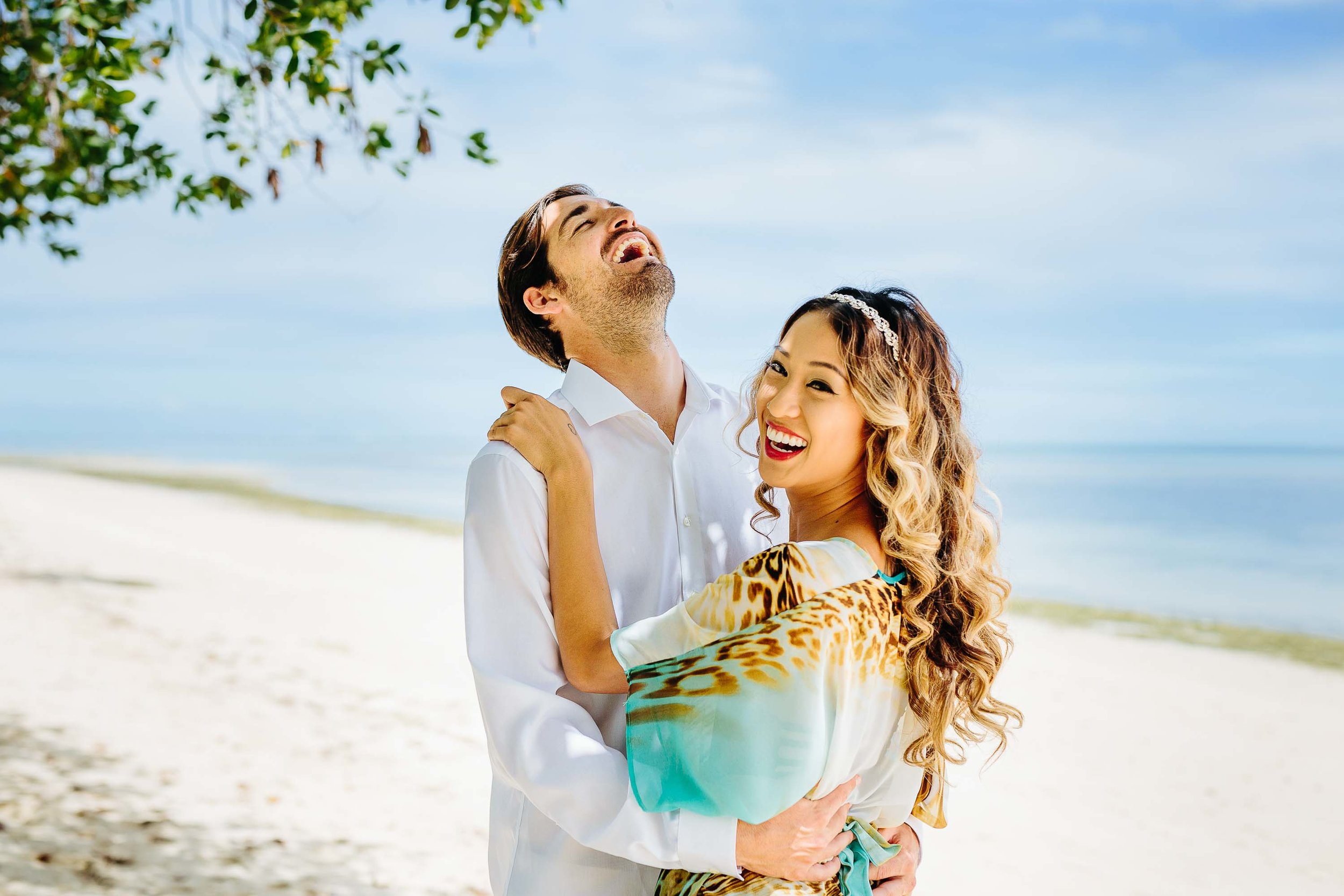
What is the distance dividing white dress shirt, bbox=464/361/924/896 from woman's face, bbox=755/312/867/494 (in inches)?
16.4

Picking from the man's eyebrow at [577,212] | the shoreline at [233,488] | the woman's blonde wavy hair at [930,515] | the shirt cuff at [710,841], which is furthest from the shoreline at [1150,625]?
the shirt cuff at [710,841]

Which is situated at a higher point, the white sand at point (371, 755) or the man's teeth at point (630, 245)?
the man's teeth at point (630, 245)

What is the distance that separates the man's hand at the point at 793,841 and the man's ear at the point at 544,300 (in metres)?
1.39

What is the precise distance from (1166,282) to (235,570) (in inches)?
3850

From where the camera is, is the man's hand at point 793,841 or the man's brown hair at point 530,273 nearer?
the man's hand at point 793,841

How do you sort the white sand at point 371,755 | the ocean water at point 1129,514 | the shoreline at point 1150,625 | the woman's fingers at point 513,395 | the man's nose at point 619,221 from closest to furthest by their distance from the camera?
Result: the woman's fingers at point 513,395
the man's nose at point 619,221
the white sand at point 371,755
the shoreline at point 1150,625
the ocean water at point 1129,514

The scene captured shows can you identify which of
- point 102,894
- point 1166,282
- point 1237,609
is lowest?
point 102,894

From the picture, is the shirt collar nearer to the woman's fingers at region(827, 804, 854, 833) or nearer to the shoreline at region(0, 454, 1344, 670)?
the woman's fingers at region(827, 804, 854, 833)

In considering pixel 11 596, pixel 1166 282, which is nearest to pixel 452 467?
pixel 11 596

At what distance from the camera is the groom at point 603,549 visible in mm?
2107

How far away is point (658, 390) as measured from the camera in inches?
111

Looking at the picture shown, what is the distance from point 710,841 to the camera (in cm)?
207

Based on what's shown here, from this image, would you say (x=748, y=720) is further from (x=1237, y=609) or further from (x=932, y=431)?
(x=1237, y=609)

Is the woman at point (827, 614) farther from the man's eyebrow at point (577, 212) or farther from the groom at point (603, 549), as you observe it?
the man's eyebrow at point (577, 212)
